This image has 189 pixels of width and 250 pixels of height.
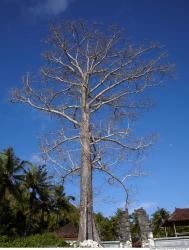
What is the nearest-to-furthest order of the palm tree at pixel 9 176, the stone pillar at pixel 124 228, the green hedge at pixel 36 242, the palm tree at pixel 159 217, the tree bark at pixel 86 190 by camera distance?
the green hedge at pixel 36 242 → the tree bark at pixel 86 190 → the stone pillar at pixel 124 228 → the palm tree at pixel 9 176 → the palm tree at pixel 159 217

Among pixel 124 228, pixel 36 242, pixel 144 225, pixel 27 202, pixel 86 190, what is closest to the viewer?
pixel 36 242

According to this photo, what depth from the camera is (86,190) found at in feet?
32.3

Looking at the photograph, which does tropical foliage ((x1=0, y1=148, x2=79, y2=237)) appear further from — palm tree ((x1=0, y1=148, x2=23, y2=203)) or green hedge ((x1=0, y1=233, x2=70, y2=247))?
green hedge ((x1=0, y1=233, x2=70, y2=247))

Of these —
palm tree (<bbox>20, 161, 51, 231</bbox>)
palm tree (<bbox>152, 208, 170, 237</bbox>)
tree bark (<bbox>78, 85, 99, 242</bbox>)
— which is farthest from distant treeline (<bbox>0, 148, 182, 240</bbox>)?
palm tree (<bbox>152, 208, 170, 237</bbox>)

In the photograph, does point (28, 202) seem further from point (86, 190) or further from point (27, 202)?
point (86, 190)

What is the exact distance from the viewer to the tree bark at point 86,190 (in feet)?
30.1

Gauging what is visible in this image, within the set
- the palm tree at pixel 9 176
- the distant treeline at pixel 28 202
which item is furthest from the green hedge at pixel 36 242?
the palm tree at pixel 9 176

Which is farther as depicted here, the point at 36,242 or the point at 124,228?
the point at 124,228

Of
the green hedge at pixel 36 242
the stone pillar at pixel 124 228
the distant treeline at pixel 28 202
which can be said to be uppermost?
the distant treeline at pixel 28 202

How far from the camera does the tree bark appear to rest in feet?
30.1

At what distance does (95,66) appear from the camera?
13.2 metres

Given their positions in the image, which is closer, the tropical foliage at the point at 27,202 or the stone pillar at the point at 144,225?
the stone pillar at the point at 144,225

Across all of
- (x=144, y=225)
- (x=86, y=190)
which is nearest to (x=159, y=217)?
(x=144, y=225)

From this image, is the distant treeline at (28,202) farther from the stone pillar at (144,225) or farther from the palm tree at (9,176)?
the stone pillar at (144,225)
